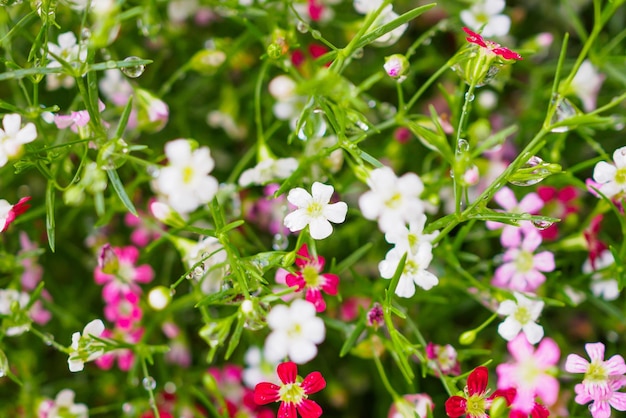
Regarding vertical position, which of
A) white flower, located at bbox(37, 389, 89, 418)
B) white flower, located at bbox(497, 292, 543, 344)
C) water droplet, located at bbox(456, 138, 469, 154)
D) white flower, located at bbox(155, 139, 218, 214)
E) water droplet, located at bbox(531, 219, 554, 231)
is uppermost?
white flower, located at bbox(155, 139, 218, 214)

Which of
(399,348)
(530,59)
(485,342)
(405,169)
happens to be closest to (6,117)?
(399,348)

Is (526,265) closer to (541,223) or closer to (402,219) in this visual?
(541,223)

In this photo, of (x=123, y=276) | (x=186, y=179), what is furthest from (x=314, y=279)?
(x=123, y=276)

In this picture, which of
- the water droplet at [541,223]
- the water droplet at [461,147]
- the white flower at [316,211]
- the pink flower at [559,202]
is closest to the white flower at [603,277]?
the pink flower at [559,202]

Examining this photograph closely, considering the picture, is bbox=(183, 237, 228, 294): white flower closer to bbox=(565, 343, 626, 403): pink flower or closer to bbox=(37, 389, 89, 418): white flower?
bbox=(37, 389, 89, 418): white flower

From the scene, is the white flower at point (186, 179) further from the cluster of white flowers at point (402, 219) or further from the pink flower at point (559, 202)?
the pink flower at point (559, 202)

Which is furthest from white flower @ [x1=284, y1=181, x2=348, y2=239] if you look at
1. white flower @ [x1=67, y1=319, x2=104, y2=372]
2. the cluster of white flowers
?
white flower @ [x1=67, y1=319, x2=104, y2=372]
